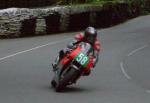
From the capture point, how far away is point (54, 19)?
105 ft

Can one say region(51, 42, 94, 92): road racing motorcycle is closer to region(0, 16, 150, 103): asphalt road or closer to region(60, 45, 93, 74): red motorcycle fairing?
region(60, 45, 93, 74): red motorcycle fairing

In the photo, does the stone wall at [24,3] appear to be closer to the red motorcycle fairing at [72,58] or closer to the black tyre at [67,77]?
the red motorcycle fairing at [72,58]

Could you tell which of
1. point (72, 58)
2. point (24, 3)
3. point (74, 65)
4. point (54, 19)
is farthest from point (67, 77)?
point (24, 3)

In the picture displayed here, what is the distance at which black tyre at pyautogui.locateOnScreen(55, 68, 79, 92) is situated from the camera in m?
13.3

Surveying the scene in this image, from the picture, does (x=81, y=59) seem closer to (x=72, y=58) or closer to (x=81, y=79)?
(x=72, y=58)

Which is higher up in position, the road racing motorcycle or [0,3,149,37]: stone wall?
the road racing motorcycle

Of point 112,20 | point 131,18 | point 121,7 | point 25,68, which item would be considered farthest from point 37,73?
point 131,18

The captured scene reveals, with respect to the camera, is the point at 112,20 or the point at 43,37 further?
the point at 112,20

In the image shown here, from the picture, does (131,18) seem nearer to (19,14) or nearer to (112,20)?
(112,20)

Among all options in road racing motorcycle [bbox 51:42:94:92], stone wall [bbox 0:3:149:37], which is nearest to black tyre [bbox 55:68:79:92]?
road racing motorcycle [bbox 51:42:94:92]

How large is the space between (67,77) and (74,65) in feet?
0.94

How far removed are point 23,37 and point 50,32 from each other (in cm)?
242

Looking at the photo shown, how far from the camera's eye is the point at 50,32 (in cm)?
3169

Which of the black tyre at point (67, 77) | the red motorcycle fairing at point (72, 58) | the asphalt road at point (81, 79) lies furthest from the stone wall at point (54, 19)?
the black tyre at point (67, 77)
